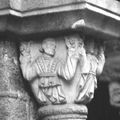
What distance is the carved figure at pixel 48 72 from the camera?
2.65 meters

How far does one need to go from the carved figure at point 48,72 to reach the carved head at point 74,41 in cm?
4

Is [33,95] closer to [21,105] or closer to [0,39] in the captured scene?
[21,105]

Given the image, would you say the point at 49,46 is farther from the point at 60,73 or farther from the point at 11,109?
the point at 11,109

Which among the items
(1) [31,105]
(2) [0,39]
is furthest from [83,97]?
(2) [0,39]

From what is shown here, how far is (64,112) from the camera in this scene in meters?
2.64

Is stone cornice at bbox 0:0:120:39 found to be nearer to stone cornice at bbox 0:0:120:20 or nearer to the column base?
stone cornice at bbox 0:0:120:20

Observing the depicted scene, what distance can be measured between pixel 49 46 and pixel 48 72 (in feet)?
0.37

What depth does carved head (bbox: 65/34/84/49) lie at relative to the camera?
8.75 feet

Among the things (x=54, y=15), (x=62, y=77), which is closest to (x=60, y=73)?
(x=62, y=77)

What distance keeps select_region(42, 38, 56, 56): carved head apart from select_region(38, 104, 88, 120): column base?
Answer: 23cm

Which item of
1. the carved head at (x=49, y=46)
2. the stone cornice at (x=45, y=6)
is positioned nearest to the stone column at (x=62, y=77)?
the carved head at (x=49, y=46)

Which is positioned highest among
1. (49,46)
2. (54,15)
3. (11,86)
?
(54,15)

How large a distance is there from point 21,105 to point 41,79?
0.50 feet

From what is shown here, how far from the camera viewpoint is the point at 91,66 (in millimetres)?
2734
